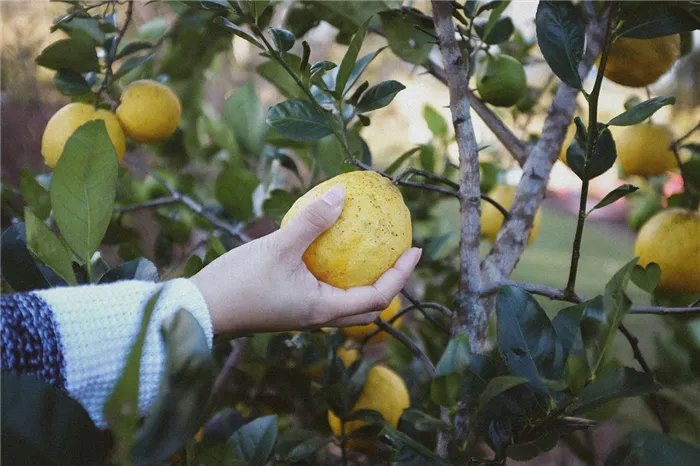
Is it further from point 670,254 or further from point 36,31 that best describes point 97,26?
point 36,31

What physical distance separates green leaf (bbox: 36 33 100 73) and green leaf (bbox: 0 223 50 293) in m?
0.35

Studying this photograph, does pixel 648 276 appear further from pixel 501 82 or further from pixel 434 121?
pixel 434 121

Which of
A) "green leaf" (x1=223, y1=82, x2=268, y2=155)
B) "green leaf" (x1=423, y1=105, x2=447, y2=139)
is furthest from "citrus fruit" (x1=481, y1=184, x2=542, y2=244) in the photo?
"green leaf" (x1=223, y1=82, x2=268, y2=155)

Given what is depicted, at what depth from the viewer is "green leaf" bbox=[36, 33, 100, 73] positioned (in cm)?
83

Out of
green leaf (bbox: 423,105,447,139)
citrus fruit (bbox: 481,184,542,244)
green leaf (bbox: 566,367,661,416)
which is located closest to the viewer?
green leaf (bbox: 566,367,661,416)

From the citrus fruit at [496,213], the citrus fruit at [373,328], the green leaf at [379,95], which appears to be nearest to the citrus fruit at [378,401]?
the citrus fruit at [373,328]

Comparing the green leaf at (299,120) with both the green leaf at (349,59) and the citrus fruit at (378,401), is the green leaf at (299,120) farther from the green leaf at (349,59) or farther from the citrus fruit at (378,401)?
the citrus fruit at (378,401)

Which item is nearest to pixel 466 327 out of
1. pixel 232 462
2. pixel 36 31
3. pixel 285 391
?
pixel 232 462

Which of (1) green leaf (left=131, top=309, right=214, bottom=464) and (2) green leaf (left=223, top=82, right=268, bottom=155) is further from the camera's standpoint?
(2) green leaf (left=223, top=82, right=268, bottom=155)

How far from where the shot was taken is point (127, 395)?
26 cm

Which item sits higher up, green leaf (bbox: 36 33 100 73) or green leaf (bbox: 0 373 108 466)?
green leaf (bbox: 36 33 100 73)

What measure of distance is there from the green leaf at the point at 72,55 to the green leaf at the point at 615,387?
78 centimetres

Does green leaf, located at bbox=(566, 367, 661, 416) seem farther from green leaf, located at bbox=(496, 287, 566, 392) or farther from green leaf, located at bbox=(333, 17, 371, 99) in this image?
green leaf, located at bbox=(333, 17, 371, 99)

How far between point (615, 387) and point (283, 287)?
0.28m
